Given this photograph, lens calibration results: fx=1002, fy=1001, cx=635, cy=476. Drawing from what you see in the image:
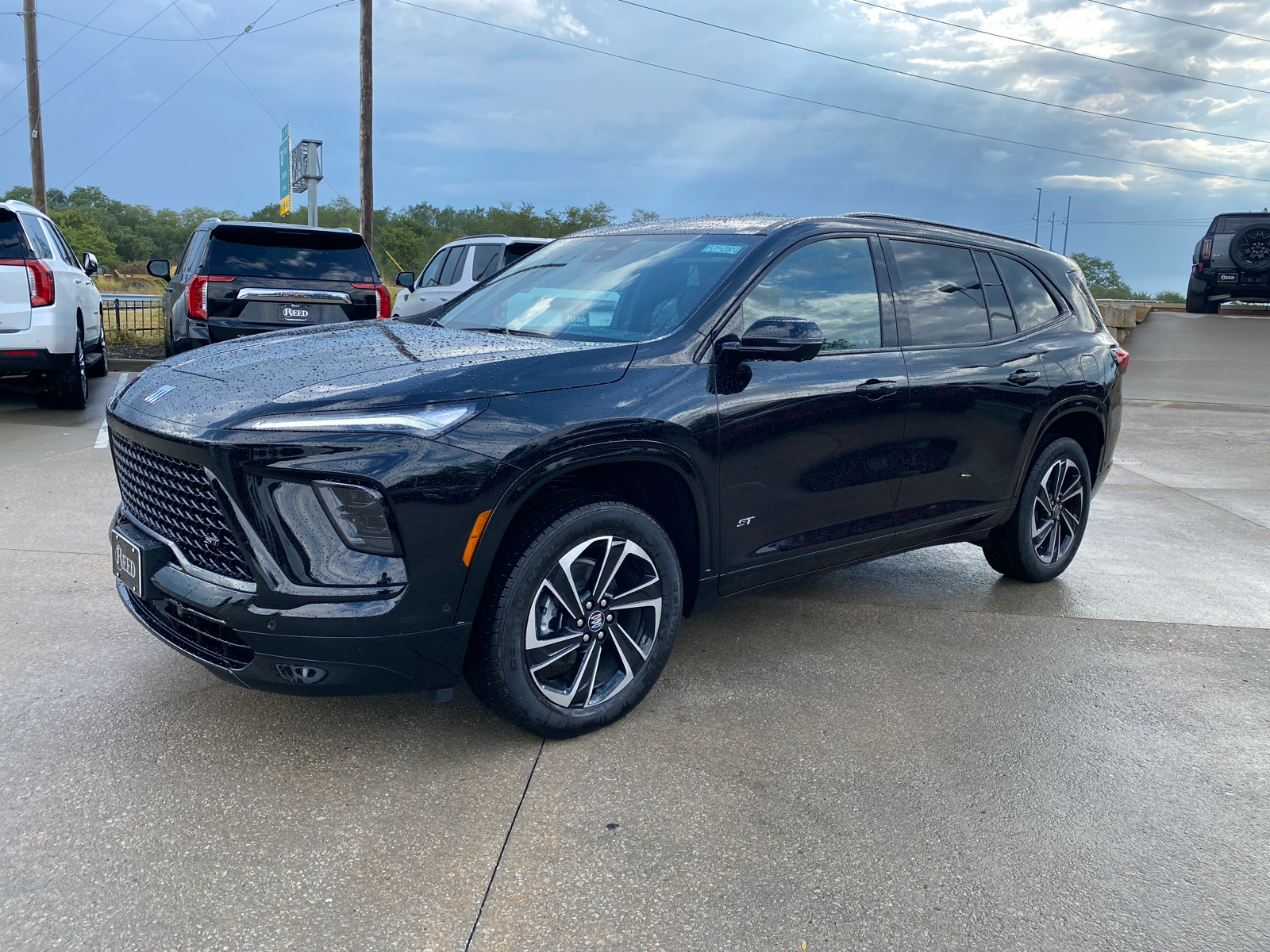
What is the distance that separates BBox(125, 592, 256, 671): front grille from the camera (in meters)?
2.83

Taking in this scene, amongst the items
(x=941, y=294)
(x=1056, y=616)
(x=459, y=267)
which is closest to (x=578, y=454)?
(x=941, y=294)

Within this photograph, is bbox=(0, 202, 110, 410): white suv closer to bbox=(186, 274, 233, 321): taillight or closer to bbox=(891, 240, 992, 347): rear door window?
bbox=(186, 274, 233, 321): taillight

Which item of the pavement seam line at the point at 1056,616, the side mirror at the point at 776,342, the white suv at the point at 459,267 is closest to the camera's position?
the side mirror at the point at 776,342

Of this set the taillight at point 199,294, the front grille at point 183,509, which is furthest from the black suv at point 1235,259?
the front grille at point 183,509

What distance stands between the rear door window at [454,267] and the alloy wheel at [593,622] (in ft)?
38.0

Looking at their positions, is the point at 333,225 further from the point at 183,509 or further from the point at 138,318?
the point at 183,509

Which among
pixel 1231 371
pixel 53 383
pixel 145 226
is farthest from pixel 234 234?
pixel 145 226

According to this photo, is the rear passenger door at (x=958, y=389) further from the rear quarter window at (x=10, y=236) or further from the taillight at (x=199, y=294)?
the rear quarter window at (x=10, y=236)

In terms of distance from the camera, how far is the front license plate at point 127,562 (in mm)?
3018

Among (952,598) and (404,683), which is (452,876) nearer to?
(404,683)

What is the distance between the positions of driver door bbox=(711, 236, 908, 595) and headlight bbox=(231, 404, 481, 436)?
105 centimetres

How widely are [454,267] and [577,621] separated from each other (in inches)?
480

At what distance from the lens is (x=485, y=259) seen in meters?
13.9

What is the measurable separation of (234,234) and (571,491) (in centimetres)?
736
